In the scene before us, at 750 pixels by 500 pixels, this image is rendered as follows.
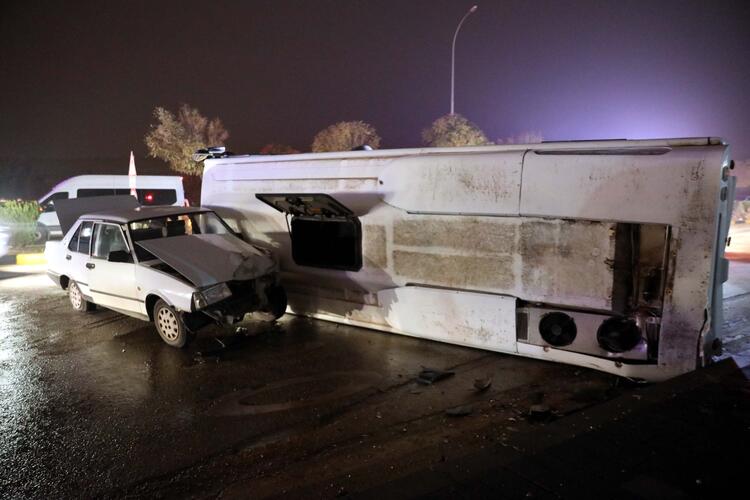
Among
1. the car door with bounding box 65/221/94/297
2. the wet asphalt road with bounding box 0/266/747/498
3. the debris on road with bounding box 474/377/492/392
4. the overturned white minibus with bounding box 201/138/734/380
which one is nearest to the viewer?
the wet asphalt road with bounding box 0/266/747/498

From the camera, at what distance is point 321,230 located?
710 cm

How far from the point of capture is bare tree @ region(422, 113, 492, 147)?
28641mm

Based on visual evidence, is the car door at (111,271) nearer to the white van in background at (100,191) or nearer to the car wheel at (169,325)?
the car wheel at (169,325)

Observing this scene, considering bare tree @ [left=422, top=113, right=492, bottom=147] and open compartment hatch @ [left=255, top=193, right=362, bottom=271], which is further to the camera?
bare tree @ [left=422, top=113, right=492, bottom=147]

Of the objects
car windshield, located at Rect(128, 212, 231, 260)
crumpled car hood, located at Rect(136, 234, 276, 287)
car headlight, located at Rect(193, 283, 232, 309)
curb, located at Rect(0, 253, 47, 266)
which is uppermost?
car windshield, located at Rect(128, 212, 231, 260)

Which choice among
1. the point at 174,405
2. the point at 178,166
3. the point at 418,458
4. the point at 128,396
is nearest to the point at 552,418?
the point at 418,458

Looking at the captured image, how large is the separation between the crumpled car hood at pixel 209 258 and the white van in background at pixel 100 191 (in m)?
13.1

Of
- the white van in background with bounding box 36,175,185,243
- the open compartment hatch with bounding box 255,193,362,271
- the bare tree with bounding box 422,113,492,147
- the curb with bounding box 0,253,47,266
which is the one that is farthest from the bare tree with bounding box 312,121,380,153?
the open compartment hatch with bounding box 255,193,362,271

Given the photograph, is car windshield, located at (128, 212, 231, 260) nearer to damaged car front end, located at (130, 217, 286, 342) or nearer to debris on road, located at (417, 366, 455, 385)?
damaged car front end, located at (130, 217, 286, 342)

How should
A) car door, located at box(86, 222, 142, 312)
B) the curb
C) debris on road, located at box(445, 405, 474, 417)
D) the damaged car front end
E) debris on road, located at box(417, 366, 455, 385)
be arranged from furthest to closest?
the curb → car door, located at box(86, 222, 142, 312) → the damaged car front end → debris on road, located at box(417, 366, 455, 385) → debris on road, located at box(445, 405, 474, 417)

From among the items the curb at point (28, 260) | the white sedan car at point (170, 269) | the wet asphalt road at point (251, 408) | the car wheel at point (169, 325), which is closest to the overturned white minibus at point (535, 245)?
the wet asphalt road at point (251, 408)

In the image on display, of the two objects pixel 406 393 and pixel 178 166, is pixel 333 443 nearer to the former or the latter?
pixel 406 393

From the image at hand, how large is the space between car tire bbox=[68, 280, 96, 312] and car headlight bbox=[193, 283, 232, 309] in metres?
3.29

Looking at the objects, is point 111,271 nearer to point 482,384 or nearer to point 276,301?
point 276,301
